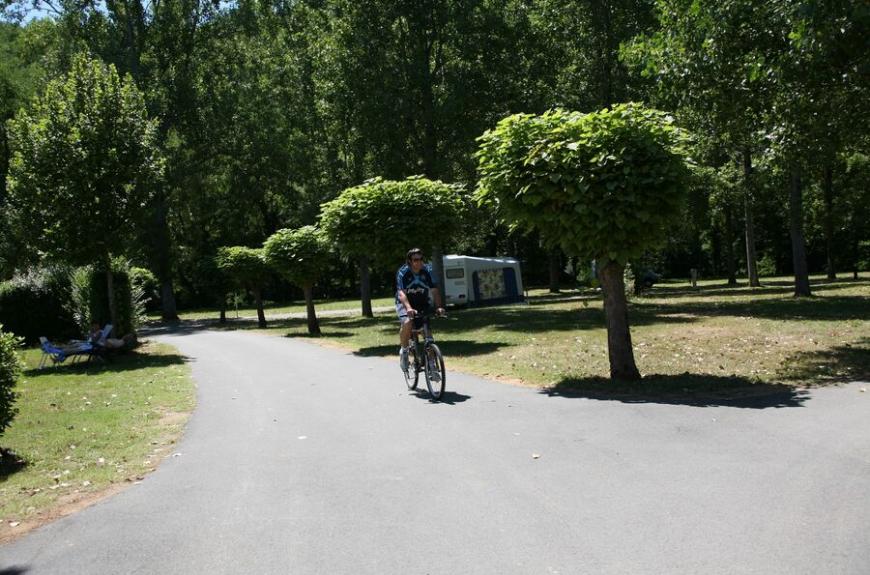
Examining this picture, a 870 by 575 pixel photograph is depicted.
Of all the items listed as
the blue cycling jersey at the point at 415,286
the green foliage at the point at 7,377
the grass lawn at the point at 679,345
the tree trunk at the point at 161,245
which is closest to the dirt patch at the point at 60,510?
the green foliage at the point at 7,377

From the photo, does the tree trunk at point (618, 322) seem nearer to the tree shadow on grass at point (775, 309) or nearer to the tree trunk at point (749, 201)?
the tree shadow on grass at point (775, 309)

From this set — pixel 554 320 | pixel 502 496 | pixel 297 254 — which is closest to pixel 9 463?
pixel 502 496

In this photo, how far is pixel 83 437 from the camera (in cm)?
788

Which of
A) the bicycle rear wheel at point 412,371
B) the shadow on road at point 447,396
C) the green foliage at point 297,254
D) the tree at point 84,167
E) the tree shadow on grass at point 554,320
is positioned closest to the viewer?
the shadow on road at point 447,396

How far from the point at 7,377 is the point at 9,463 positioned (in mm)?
826

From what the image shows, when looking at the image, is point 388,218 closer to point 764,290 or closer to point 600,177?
point 600,177

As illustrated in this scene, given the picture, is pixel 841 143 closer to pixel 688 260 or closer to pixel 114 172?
pixel 114 172

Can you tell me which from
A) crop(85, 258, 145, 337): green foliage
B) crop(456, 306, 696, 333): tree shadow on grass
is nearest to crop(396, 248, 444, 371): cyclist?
crop(456, 306, 696, 333): tree shadow on grass

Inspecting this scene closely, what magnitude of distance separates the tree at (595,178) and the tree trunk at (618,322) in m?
0.10

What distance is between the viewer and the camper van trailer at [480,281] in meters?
35.6

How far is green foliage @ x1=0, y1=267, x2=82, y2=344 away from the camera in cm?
2294

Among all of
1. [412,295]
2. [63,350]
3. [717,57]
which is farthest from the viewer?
[63,350]

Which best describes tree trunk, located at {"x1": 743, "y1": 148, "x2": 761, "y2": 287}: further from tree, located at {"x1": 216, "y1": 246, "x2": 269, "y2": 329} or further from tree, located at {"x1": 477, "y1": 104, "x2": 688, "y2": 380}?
Result: tree, located at {"x1": 477, "y1": 104, "x2": 688, "y2": 380}

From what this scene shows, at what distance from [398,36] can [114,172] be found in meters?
13.3
